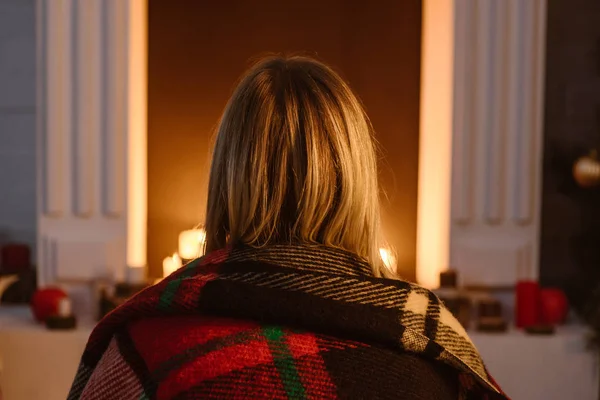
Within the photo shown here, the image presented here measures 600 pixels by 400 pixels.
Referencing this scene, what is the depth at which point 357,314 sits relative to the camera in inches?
34.2

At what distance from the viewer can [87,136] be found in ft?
8.10

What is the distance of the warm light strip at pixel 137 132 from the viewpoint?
247cm

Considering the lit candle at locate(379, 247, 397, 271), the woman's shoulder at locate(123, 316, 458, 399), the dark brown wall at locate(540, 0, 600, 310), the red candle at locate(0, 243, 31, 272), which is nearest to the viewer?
the woman's shoulder at locate(123, 316, 458, 399)

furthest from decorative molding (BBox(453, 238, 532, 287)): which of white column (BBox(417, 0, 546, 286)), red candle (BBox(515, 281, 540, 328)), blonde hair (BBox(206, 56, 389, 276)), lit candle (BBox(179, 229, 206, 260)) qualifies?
blonde hair (BBox(206, 56, 389, 276))

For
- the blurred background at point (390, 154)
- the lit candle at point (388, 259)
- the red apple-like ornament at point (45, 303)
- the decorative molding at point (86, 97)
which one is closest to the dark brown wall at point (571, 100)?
the blurred background at point (390, 154)

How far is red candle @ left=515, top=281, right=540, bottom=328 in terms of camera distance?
2373 millimetres

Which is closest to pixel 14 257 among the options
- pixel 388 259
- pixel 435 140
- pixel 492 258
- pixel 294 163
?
pixel 435 140

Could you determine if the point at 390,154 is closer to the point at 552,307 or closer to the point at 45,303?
the point at 552,307

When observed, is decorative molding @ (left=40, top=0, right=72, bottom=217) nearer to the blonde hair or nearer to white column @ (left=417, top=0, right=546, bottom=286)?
white column @ (left=417, top=0, right=546, bottom=286)

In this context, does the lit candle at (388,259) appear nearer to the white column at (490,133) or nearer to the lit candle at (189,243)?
the white column at (490,133)

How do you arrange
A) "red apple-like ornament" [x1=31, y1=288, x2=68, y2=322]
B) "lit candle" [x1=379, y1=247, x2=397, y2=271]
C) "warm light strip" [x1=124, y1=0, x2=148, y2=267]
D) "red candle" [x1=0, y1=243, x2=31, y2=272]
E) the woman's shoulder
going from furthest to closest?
"red candle" [x1=0, y1=243, x2=31, y2=272] → "warm light strip" [x1=124, y1=0, x2=148, y2=267] → "red apple-like ornament" [x1=31, y1=288, x2=68, y2=322] → "lit candle" [x1=379, y1=247, x2=397, y2=271] → the woman's shoulder

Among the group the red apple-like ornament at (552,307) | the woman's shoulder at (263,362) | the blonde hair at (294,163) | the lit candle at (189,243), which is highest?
the blonde hair at (294,163)

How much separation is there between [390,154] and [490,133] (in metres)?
0.32

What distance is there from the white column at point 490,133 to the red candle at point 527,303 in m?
0.12
